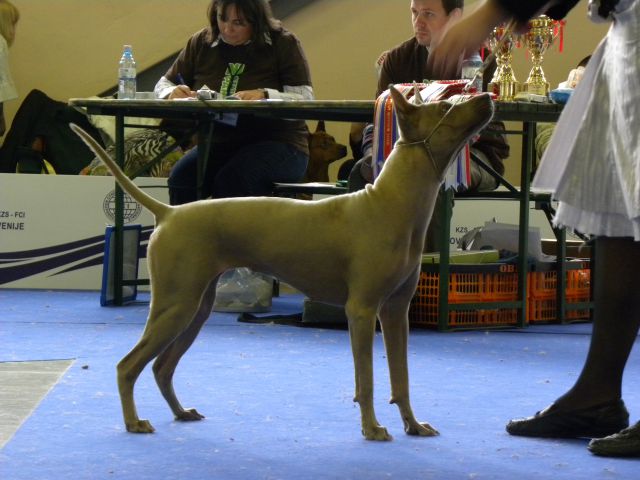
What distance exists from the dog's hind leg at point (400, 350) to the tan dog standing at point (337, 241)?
0.04 metres

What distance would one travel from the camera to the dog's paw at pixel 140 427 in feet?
7.30

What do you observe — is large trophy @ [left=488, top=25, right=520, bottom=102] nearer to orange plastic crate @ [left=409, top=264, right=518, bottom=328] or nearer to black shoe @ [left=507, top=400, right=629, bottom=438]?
orange plastic crate @ [left=409, top=264, right=518, bottom=328]

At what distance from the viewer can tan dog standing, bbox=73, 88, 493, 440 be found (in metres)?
2.16

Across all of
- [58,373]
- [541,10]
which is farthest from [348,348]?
[541,10]

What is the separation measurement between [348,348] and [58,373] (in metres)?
1.00

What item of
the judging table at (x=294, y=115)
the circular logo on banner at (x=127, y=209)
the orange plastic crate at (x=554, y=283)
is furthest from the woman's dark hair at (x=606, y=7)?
the circular logo on banner at (x=127, y=209)

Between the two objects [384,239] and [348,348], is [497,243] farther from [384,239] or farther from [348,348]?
[384,239]

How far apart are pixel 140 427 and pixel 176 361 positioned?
0.60ft

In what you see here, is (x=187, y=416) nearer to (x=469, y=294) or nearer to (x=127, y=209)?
(x=469, y=294)

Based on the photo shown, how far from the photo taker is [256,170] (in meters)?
4.61

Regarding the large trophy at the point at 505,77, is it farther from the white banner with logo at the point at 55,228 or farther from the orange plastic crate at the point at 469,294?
the white banner with logo at the point at 55,228

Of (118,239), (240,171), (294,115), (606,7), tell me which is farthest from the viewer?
(118,239)

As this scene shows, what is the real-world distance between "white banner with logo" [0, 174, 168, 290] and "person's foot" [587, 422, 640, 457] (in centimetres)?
347

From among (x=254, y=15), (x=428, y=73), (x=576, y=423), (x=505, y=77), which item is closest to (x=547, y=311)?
(x=505, y=77)
